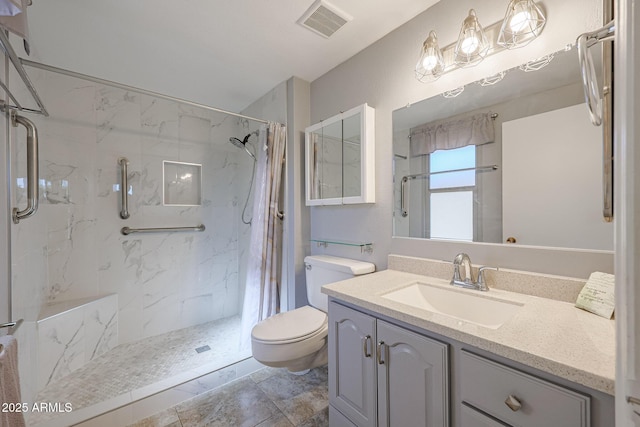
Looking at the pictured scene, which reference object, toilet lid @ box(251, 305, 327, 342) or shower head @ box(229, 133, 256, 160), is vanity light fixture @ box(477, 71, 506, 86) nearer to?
toilet lid @ box(251, 305, 327, 342)

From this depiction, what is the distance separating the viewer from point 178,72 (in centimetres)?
209

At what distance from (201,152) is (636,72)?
9.84 feet

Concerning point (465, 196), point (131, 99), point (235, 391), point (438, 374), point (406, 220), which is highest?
point (131, 99)

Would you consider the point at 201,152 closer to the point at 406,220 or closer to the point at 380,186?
the point at 380,186

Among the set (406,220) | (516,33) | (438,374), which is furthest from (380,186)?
(438,374)

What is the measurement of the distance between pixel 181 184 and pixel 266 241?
1.25m

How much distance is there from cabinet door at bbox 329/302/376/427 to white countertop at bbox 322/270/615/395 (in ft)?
0.37

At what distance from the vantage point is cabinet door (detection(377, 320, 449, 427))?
2.80 ft

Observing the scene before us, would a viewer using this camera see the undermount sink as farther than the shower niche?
No

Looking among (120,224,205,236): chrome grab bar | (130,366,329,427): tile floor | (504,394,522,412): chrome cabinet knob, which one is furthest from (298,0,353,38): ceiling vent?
(130,366,329,427): tile floor

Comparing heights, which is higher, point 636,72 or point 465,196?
point 636,72

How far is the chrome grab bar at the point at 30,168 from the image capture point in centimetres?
133

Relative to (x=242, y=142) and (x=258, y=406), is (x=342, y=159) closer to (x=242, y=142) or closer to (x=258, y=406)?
(x=242, y=142)

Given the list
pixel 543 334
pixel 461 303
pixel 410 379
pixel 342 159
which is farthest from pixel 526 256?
pixel 342 159
